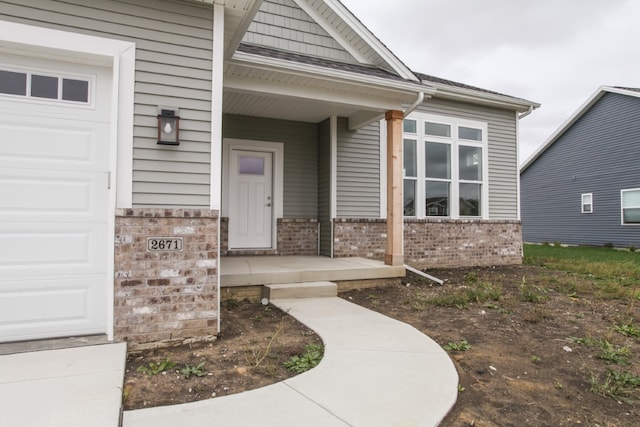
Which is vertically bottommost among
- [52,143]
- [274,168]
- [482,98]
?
[52,143]

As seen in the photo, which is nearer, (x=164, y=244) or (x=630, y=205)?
(x=164, y=244)

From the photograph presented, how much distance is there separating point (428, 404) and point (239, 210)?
5454 millimetres

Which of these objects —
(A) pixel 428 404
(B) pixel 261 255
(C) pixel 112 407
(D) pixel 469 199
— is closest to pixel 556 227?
(D) pixel 469 199

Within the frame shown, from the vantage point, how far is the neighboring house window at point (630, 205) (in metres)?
13.5

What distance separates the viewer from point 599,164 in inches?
586

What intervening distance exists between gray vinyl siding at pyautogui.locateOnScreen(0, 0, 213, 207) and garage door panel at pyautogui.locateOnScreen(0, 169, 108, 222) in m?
0.35

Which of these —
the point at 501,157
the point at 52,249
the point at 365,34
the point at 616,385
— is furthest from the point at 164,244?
the point at 501,157

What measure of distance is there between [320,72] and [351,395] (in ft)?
13.1

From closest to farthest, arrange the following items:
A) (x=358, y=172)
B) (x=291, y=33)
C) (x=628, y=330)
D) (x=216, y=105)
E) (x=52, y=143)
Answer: (x=52, y=143) < (x=216, y=105) < (x=628, y=330) < (x=291, y=33) < (x=358, y=172)

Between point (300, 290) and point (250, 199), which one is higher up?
point (250, 199)

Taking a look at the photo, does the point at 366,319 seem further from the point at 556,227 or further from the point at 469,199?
the point at 556,227

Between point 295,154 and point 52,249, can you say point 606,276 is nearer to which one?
point 295,154

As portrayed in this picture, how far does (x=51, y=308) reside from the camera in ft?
10.3

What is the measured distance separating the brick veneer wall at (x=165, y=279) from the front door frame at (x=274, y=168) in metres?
3.58
